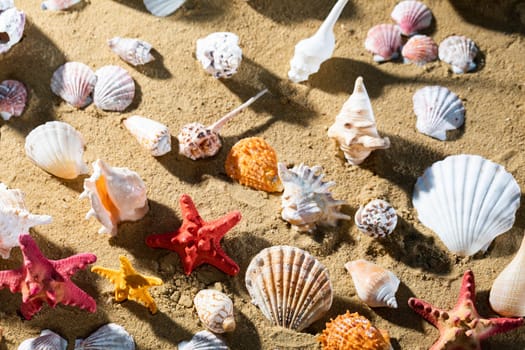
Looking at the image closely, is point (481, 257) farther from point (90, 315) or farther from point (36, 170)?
point (36, 170)

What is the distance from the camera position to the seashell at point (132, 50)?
2602mm

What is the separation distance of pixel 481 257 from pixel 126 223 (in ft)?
3.90

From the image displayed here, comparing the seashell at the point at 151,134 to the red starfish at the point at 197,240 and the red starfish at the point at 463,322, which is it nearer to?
the red starfish at the point at 197,240

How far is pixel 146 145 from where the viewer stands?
96.2 inches

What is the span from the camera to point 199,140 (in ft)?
7.97

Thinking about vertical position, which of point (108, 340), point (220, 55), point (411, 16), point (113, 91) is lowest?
point (108, 340)

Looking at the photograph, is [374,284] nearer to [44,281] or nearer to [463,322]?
[463,322]

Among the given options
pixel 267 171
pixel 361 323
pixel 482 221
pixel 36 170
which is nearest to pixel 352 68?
pixel 267 171

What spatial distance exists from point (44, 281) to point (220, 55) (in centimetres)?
99

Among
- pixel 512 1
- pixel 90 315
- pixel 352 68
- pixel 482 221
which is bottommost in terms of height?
pixel 90 315

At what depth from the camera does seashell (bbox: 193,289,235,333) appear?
2201mm

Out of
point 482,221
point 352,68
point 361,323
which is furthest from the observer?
point 352,68

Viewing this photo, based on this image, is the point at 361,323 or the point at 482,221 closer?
the point at 361,323

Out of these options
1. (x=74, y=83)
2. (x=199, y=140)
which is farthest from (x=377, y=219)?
(x=74, y=83)
